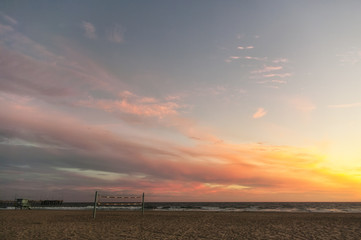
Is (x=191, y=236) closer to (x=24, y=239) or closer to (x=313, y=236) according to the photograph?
(x=313, y=236)

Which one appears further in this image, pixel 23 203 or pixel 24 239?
pixel 23 203

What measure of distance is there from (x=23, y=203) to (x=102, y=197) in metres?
23.5

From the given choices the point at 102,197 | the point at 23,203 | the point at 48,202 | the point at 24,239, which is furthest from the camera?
the point at 48,202

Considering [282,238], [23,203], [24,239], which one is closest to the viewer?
[24,239]

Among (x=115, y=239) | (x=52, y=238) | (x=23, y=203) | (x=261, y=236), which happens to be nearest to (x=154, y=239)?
(x=115, y=239)

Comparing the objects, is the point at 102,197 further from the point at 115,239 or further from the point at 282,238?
the point at 282,238

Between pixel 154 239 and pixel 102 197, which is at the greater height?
pixel 102 197

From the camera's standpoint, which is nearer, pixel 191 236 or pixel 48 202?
pixel 191 236

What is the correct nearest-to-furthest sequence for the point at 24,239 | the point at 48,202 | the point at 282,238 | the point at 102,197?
the point at 24,239 → the point at 282,238 → the point at 102,197 → the point at 48,202

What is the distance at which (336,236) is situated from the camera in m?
10.2

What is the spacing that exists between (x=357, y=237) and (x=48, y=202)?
214ft

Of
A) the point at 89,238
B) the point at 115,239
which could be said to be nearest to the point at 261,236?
the point at 115,239

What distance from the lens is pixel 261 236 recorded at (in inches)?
396

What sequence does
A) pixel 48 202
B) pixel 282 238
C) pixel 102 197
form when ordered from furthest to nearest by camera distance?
pixel 48 202, pixel 102 197, pixel 282 238
